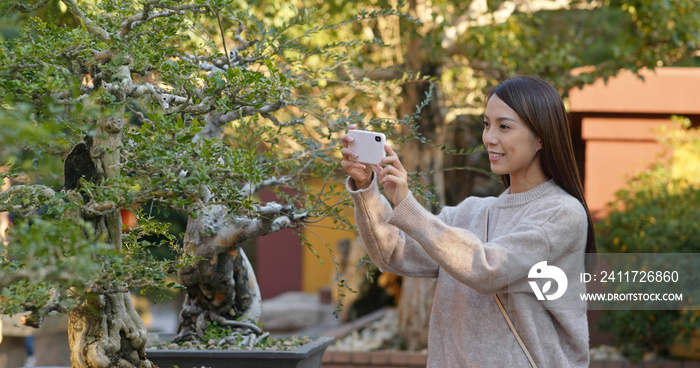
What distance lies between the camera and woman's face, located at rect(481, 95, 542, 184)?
2.14 meters

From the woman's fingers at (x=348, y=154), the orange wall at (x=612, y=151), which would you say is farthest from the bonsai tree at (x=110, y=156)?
the orange wall at (x=612, y=151)

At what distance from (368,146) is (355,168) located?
85 millimetres

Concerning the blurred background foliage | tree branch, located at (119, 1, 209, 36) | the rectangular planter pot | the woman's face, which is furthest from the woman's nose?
the blurred background foliage

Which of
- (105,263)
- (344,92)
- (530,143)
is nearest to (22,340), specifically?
(344,92)

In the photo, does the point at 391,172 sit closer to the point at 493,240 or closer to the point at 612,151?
the point at 493,240

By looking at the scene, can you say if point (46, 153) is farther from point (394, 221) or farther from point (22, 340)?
point (22, 340)

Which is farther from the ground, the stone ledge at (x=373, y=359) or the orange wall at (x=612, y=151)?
the orange wall at (x=612, y=151)

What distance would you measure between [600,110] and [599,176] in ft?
1.85

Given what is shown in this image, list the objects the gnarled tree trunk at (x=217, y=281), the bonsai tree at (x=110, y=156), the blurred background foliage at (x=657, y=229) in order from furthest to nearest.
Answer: the blurred background foliage at (x=657, y=229) < the gnarled tree trunk at (x=217, y=281) < the bonsai tree at (x=110, y=156)

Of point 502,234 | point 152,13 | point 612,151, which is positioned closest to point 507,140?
point 502,234

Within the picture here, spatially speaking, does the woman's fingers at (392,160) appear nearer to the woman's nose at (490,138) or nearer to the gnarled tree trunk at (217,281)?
the woman's nose at (490,138)

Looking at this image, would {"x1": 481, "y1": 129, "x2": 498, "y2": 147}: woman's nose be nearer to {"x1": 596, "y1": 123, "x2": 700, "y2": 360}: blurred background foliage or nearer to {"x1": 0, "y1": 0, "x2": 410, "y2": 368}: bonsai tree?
{"x1": 0, "y1": 0, "x2": 410, "y2": 368}: bonsai tree

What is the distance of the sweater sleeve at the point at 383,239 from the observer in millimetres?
2100

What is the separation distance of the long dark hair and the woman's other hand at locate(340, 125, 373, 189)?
0.45 m
